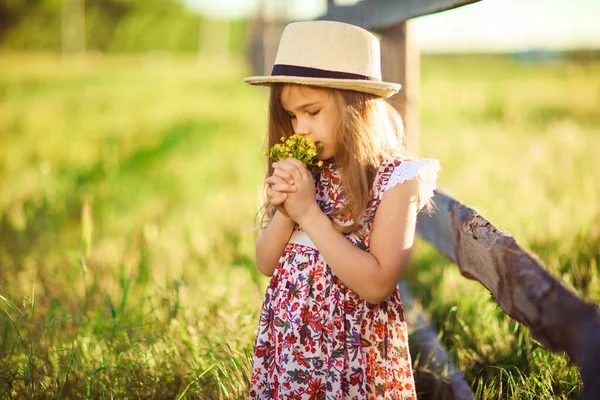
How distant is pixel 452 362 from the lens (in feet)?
A: 7.22

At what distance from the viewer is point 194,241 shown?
155 inches

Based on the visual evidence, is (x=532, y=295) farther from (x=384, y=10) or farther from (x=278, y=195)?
(x=384, y=10)

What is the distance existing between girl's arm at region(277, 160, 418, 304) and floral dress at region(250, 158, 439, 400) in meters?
0.07

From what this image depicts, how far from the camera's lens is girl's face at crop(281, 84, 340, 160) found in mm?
1848

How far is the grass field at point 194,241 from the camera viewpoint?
214 cm

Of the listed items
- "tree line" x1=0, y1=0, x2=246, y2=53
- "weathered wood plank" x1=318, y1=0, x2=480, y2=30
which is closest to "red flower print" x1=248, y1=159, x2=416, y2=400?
"weathered wood plank" x1=318, y1=0, x2=480, y2=30

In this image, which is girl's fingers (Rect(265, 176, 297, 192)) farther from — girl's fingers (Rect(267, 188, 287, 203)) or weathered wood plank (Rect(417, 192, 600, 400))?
weathered wood plank (Rect(417, 192, 600, 400))

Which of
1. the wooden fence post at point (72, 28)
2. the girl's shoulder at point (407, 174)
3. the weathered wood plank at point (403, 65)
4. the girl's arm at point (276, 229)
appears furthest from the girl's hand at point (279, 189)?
the wooden fence post at point (72, 28)

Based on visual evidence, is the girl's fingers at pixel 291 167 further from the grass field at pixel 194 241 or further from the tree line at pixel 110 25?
the tree line at pixel 110 25

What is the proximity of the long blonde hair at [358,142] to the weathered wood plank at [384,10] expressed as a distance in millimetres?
397

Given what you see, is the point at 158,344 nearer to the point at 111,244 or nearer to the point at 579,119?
the point at 111,244

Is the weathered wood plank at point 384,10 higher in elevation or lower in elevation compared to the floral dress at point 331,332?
higher

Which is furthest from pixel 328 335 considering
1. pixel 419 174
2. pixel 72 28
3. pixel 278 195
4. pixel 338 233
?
pixel 72 28

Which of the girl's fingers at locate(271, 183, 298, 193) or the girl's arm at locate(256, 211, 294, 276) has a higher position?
the girl's fingers at locate(271, 183, 298, 193)
